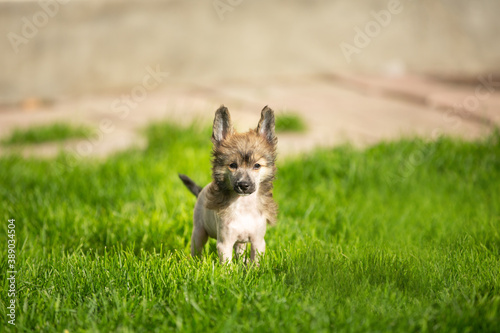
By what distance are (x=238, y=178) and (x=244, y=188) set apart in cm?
7

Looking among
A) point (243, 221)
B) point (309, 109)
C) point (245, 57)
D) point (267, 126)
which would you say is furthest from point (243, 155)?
point (245, 57)

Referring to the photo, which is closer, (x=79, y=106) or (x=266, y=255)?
(x=266, y=255)

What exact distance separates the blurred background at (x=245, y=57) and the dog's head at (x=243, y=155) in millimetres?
4580

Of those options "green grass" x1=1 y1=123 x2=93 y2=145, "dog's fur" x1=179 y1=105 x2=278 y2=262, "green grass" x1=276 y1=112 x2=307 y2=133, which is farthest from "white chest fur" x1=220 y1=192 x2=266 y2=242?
"green grass" x1=1 y1=123 x2=93 y2=145

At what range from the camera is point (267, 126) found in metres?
2.96

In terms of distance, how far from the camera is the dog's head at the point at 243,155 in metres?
2.80

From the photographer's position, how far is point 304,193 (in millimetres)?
4949

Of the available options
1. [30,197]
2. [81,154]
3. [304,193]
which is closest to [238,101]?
[81,154]

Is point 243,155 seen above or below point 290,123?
below

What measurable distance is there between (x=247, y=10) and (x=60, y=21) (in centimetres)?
303

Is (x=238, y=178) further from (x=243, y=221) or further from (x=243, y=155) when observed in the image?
(x=243, y=221)

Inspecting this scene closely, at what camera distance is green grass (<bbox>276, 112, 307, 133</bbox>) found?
666 cm

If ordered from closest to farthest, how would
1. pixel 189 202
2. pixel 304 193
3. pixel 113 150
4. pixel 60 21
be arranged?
pixel 189 202 < pixel 304 193 < pixel 113 150 < pixel 60 21

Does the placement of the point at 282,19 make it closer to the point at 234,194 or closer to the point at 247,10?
the point at 247,10
